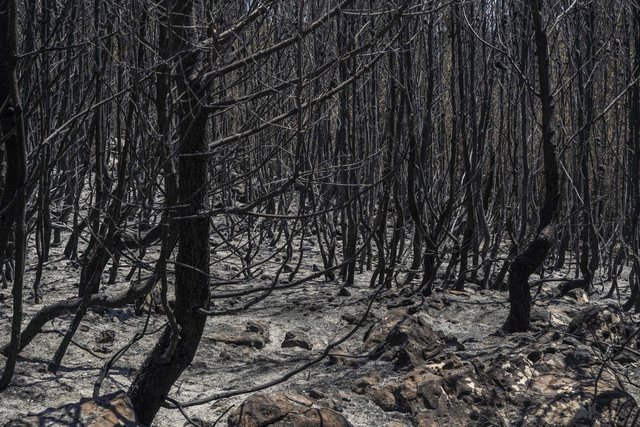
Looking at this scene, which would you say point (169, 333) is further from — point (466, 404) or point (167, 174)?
point (466, 404)

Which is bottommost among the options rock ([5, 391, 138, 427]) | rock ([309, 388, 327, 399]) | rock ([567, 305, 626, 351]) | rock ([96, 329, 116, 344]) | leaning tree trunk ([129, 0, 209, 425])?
rock ([309, 388, 327, 399])

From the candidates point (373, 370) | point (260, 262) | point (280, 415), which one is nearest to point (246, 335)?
point (373, 370)

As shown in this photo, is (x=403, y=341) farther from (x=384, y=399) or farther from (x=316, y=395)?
(x=316, y=395)

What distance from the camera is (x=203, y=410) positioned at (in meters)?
4.24

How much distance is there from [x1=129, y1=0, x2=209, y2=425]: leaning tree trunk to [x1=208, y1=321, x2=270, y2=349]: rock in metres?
1.51

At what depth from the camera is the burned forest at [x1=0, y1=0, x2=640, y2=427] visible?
134 inches

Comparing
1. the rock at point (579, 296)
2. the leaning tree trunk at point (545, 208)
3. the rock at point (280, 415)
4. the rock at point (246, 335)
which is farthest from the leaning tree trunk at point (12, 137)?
the rock at point (579, 296)

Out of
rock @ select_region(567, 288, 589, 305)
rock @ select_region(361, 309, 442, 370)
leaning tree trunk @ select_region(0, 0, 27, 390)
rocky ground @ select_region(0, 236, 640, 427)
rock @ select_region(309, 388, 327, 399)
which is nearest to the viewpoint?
leaning tree trunk @ select_region(0, 0, 27, 390)

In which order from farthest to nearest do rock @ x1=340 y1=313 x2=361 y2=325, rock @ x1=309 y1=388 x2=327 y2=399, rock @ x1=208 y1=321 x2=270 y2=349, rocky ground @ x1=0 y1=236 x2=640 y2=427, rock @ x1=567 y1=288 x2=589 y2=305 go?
1. rock @ x1=567 y1=288 x2=589 y2=305
2. rock @ x1=340 y1=313 x2=361 y2=325
3. rock @ x1=208 y1=321 x2=270 y2=349
4. rock @ x1=309 y1=388 x2=327 y2=399
5. rocky ground @ x1=0 y1=236 x2=640 y2=427

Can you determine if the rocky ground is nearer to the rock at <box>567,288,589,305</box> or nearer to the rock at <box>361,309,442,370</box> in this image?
the rock at <box>361,309,442,370</box>

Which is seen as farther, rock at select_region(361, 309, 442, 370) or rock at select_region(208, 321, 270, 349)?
rock at select_region(208, 321, 270, 349)

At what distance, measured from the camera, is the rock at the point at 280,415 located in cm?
386

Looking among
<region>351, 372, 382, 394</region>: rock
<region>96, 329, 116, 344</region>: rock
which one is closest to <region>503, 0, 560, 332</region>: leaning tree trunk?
<region>351, 372, 382, 394</region>: rock

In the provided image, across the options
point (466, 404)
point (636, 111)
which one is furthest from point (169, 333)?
point (636, 111)
